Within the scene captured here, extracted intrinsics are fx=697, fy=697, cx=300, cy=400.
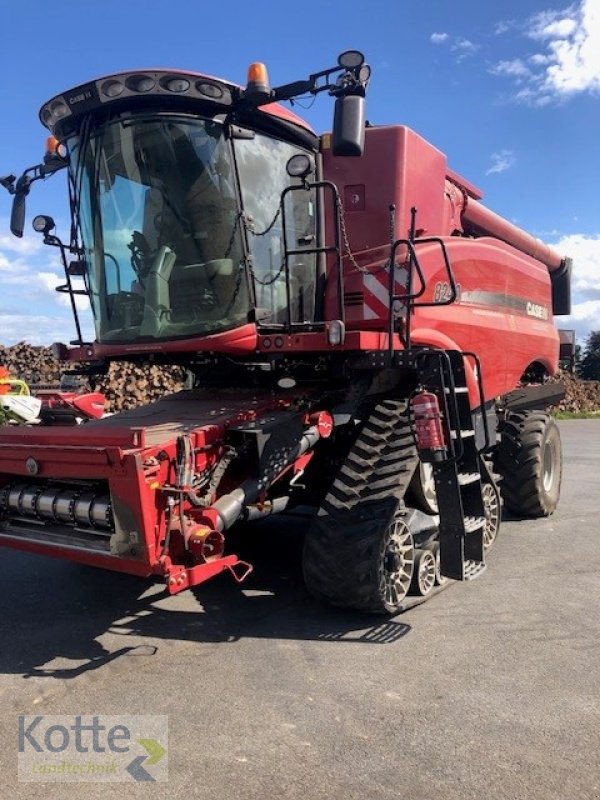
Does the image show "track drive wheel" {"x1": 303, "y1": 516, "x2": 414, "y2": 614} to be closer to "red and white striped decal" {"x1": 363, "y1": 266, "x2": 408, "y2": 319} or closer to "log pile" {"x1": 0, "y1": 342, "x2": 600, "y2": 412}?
"red and white striped decal" {"x1": 363, "y1": 266, "x2": 408, "y2": 319}

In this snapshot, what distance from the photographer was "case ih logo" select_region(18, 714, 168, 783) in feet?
9.21

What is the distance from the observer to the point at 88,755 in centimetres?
295

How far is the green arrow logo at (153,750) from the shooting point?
9.47 feet

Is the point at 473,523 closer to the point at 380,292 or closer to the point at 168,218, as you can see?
the point at 380,292

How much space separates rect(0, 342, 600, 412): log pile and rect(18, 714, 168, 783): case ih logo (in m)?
10.4

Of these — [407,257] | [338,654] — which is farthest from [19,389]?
[338,654]

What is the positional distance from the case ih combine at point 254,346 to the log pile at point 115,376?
307 inches

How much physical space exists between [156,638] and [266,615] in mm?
751

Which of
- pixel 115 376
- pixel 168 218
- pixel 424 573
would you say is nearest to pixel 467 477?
pixel 424 573

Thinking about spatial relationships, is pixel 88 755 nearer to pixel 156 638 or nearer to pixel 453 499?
pixel 156 638

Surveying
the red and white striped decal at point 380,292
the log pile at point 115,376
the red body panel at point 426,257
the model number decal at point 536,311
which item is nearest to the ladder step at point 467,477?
the red body panel at point 426,257

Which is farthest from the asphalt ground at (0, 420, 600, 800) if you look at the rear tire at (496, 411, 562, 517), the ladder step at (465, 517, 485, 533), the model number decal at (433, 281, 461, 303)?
the model number decal at (433, 281, 461, 303)

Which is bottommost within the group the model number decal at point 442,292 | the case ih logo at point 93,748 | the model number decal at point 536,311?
the case ih logo at point 93,748

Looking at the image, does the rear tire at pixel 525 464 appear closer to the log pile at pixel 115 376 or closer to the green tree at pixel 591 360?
the log pile at pixel 115 376
